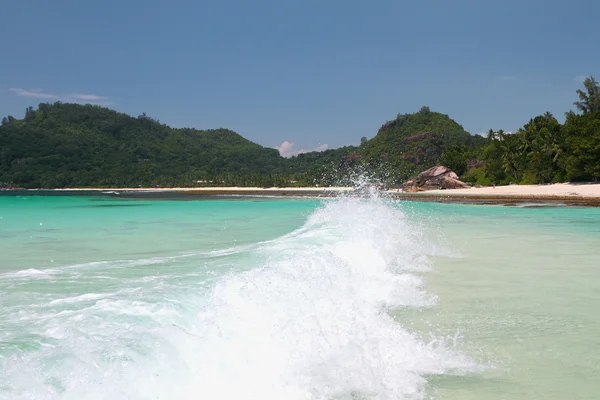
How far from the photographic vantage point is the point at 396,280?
32.3ft

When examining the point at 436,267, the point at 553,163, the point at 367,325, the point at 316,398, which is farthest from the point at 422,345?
the point at 553,163

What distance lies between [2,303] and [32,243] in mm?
10899

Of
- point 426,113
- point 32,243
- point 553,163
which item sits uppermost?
point 426,113

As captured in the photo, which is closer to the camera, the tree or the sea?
the sea

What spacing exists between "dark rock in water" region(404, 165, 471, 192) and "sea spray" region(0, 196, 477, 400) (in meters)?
85.2

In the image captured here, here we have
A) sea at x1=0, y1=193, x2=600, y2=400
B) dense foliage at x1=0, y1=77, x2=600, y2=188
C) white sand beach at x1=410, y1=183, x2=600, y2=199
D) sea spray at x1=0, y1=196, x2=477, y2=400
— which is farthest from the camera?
dense foliage at x1=0, y1=77, x2=600, y2=188

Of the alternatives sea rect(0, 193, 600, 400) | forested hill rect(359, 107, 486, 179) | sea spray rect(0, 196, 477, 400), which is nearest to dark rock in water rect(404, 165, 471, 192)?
forested hill rect(359, 107, 486, 179)

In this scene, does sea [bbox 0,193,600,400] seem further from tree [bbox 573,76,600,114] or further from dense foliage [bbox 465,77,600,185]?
tree [bbox 573,76,600,114]

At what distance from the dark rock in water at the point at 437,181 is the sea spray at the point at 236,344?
8515 centimetres

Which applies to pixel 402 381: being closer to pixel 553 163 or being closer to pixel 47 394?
pixel 47 394

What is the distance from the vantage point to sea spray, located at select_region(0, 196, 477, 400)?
4328mm

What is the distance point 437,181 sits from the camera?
94562mm

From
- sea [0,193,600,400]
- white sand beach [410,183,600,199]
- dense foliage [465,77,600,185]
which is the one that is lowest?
sea [0,193,600,400]

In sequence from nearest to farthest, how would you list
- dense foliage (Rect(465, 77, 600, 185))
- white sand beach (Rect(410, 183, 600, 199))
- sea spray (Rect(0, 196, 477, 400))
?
sea spray (Rect(0, 196, 477, 400)) < white sand beach (Rect(410, 183, 600, 199)) < dense foliage (Rect(465, 77, 600, 185))
